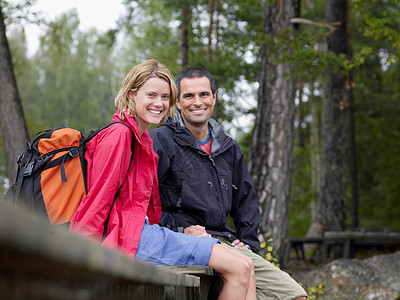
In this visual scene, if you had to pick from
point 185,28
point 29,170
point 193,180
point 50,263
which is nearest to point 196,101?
point 193,180

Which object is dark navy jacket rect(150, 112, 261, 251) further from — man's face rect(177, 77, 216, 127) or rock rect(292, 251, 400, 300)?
rock rect(292, 251, 400, 300)

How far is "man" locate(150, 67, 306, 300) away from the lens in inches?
145

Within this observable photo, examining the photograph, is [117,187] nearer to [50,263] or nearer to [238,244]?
[238,244]

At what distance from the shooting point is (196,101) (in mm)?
4180

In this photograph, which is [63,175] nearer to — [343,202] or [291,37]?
[291,37]

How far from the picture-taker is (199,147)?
3947 mm

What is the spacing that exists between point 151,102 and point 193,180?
707mm

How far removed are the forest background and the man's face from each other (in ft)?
3.15

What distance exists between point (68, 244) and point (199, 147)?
3251 millimetres

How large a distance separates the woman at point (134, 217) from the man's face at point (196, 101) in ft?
2.95

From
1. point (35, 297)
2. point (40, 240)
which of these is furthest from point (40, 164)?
point (40, 240)

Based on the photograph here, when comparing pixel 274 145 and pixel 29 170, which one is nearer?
pixel 29 170

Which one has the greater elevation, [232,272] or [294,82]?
[294,82]

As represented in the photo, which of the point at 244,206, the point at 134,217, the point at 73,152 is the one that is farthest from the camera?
the point at 244,206
